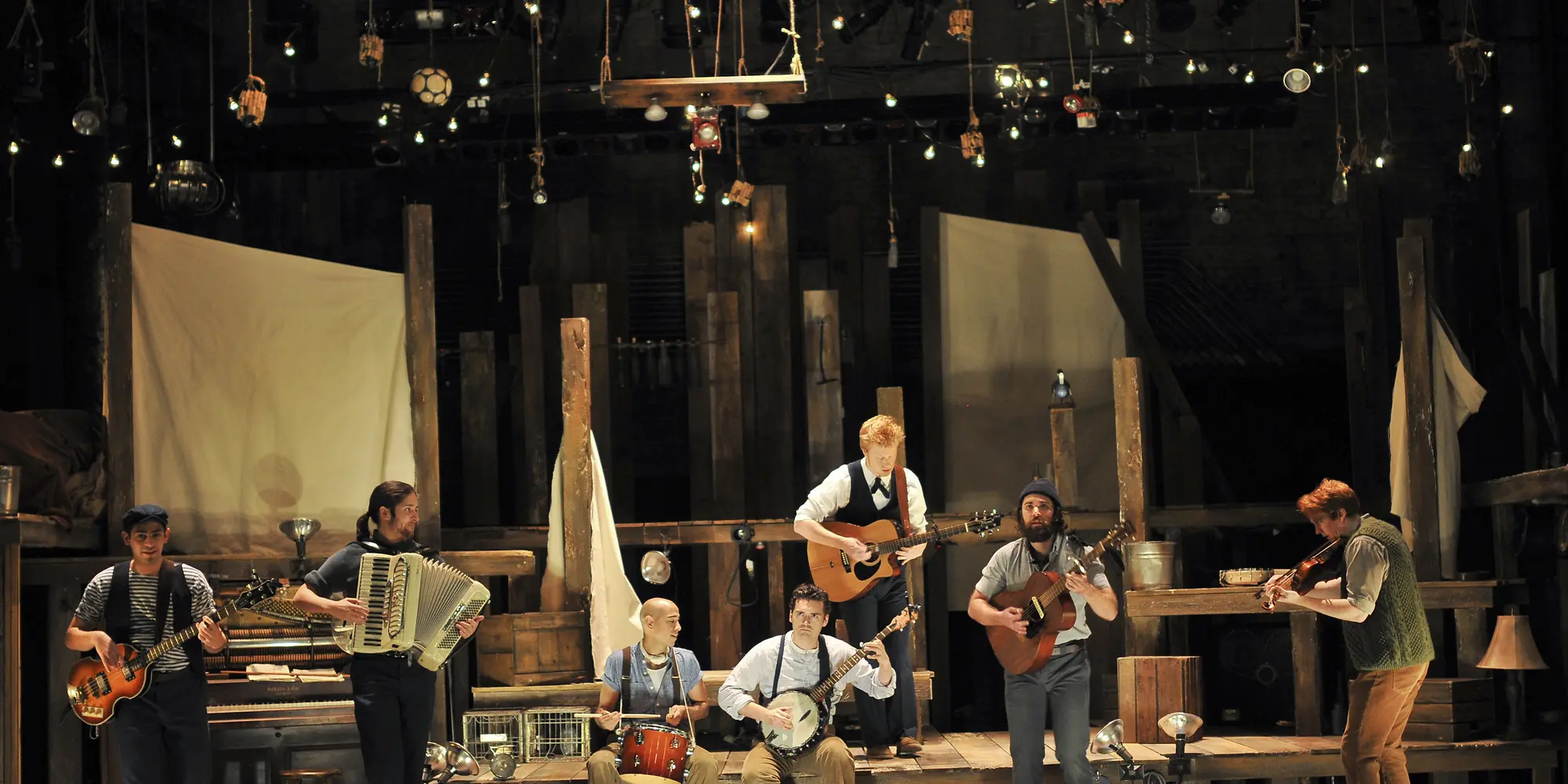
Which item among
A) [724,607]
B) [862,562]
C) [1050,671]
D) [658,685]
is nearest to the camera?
[1050,671]

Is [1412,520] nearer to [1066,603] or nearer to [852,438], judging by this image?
[1066,603]

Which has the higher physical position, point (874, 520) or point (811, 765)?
point (874, 520)

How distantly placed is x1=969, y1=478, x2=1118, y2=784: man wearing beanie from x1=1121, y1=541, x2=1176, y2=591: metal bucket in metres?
1.93

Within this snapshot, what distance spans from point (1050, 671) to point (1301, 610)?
2.61 m

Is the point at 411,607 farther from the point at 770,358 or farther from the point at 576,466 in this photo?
the point at 770,358

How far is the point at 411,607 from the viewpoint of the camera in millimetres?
7668

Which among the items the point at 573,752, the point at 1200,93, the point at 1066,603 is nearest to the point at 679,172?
the point at 1200,93

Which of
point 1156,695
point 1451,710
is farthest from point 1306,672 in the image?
point 1156,695

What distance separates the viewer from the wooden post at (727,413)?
1145 cm

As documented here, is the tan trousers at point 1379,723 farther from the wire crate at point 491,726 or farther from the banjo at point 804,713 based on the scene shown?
the wire crate at point 491,726

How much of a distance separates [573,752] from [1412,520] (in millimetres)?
5224

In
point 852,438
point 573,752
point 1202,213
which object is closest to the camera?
point 573,752

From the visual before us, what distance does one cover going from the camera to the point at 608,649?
999 centimetres

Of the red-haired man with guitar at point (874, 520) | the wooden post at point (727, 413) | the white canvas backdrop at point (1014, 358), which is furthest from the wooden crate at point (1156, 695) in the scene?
the wooden post at point (727, 413)
